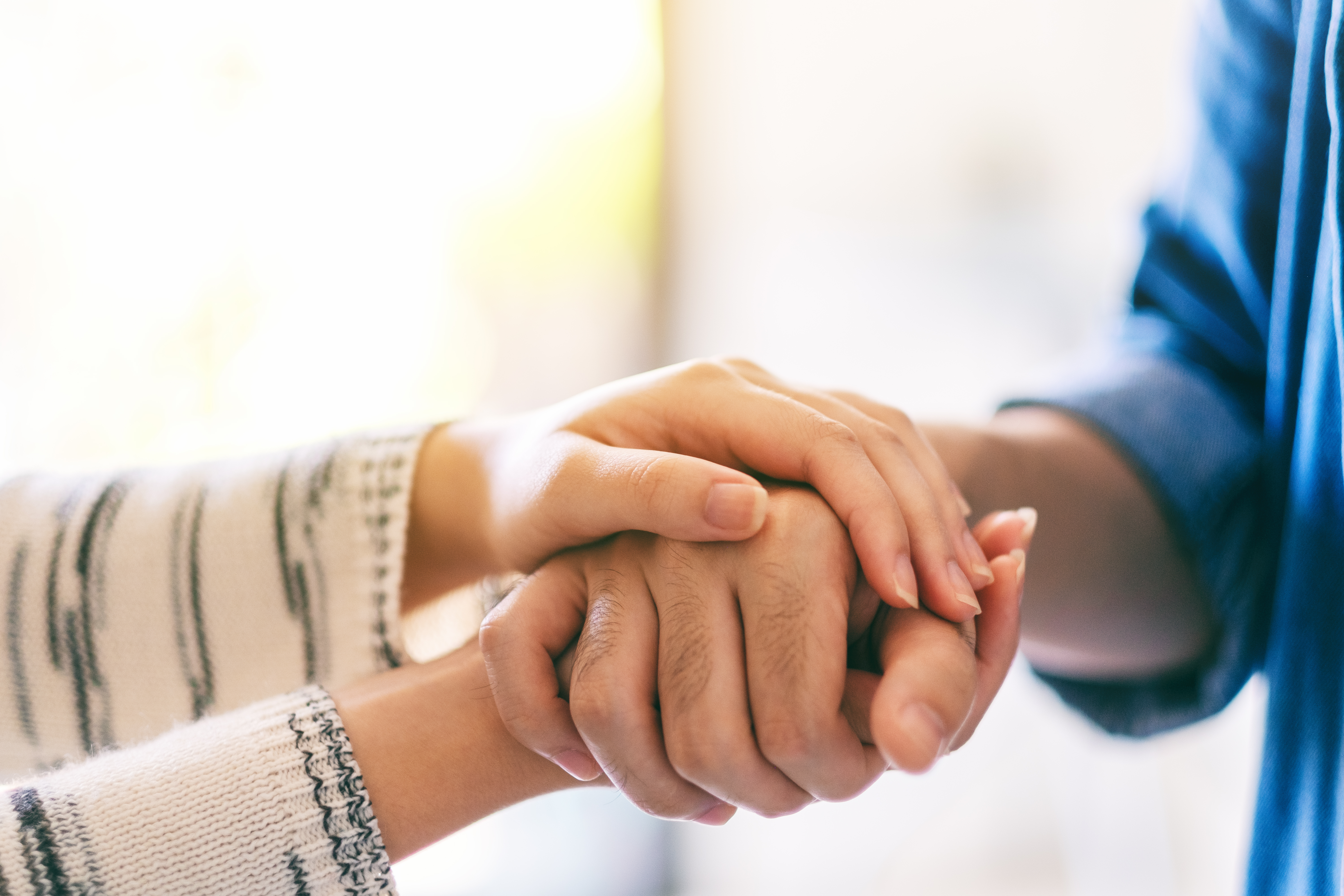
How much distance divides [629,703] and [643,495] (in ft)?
0.38

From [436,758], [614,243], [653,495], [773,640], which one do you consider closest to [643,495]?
[653,495]

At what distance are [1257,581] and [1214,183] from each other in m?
0.33

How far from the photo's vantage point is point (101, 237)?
4.22 ft

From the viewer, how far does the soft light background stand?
130cm

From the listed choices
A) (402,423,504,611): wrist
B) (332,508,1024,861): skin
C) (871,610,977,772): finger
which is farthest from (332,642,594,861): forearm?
(871,610,977,772): finger

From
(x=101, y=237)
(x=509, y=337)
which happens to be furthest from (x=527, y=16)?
(x=101, y=237)

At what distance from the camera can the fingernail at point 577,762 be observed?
1.65 feet

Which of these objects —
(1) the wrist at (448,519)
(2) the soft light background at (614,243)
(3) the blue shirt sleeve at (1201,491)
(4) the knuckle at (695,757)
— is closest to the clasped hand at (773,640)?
(4) the knuckle at (695,757)

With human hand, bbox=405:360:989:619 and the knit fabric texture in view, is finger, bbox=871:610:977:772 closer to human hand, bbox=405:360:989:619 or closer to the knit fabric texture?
human hand, bbox=405:360:989:619

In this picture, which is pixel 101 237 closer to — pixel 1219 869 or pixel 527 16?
pixel 527 16

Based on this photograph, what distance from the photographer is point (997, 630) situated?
0.49m

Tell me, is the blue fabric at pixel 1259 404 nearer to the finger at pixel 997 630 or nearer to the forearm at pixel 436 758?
the finger at pixel 997 630

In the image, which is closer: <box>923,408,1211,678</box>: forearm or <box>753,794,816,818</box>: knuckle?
<box>753,794,816,818</box>: knuckle

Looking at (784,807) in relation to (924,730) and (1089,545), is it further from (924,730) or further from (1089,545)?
(1089,545)
